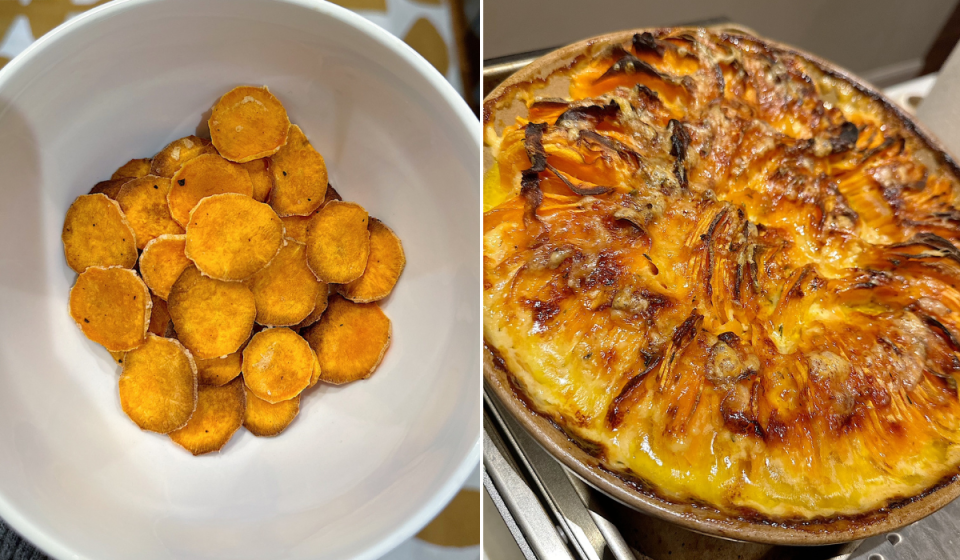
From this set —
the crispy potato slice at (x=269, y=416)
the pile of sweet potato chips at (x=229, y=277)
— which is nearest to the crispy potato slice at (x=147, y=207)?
the pile of sweet potato chips at (x=229, y=277)

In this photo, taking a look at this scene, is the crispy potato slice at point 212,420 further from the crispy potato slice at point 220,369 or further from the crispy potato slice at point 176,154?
the crispy potato slice at point 176,154

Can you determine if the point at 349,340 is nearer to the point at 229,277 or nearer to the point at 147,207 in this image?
the point at 229,277

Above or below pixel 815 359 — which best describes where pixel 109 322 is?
below

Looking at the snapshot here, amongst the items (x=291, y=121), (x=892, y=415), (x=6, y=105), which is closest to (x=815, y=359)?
(x=892, y=415)

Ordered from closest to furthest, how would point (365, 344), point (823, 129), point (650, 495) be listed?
point (650, 495), point (365, 344), point (823, 129)

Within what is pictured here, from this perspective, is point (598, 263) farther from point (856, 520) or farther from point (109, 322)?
point (109, 322)

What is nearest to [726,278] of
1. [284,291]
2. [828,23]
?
[284,291]
